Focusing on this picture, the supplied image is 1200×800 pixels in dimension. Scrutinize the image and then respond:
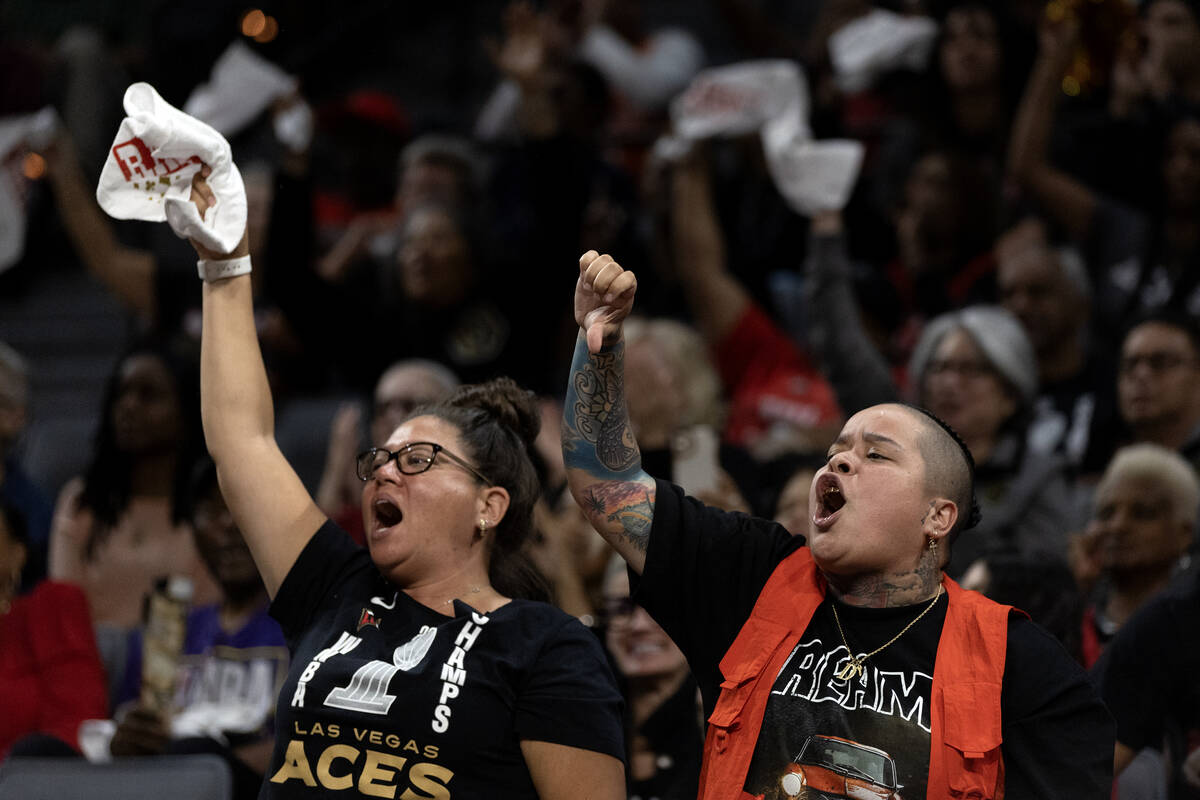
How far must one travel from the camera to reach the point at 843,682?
89.7 inches

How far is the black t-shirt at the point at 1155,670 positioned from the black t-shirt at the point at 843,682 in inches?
30.5

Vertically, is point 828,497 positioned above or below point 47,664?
above

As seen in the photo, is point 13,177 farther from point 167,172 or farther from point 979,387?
point 979,387

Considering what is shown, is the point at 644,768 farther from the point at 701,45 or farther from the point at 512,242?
the point at 701,45

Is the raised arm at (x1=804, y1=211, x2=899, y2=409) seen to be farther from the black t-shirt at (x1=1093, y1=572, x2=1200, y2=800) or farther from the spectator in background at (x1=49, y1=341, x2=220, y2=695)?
the spectator in background at (x1=49, y1=341, x2=220, y2=695)

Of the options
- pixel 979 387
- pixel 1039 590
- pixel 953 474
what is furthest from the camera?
pixel 979 387

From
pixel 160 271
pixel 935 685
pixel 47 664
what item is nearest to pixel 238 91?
pixel 160 271

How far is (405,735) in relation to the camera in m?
2.34

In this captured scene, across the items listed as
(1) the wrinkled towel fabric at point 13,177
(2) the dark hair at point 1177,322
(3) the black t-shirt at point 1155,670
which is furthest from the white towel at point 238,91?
(3) the black t-shirt at point 1155,670

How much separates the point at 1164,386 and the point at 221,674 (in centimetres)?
274

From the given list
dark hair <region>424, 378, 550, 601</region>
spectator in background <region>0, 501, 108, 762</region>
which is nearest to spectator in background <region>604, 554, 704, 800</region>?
dark hair <region>424, 378, 550, 601</region>

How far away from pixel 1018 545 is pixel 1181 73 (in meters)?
2.28

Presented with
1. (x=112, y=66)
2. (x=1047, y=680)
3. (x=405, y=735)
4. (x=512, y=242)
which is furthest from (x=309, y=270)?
(x=1047, y=680)

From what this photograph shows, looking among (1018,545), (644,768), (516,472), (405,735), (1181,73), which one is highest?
(1181,73)
